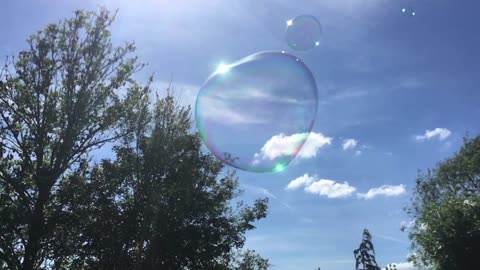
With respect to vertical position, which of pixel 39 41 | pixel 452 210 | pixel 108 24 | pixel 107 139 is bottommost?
pixel 452 210

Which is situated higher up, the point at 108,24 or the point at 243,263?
the point at 108,24

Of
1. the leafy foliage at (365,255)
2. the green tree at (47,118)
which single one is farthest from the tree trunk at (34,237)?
the leafy foliage at (365,255)

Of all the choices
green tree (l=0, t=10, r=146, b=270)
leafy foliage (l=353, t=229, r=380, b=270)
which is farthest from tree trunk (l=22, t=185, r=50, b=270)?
leafy foliage (l=353, t=229, r=380, b=270)

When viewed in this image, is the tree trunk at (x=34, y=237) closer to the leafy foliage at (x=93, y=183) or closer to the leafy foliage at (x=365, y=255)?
the leafy foliage at (x=93, y=183)

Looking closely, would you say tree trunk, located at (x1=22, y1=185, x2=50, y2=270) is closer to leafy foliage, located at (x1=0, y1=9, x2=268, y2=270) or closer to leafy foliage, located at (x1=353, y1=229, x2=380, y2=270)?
leafy foliage, located at (x1=0, y1=9, x2=268, y2=270)

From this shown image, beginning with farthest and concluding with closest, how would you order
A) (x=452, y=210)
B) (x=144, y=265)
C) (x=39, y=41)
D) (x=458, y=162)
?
(x=458, y=162) < (x=452, y=210) < (x=39, y=41) < (x=144, y=265)

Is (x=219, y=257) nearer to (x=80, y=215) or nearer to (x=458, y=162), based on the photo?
(x=80, y=215)

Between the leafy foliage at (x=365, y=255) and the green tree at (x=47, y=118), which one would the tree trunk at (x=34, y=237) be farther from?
the leafy foliage at (x=365, y=255)

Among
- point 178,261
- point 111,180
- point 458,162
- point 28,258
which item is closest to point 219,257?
point 178,261

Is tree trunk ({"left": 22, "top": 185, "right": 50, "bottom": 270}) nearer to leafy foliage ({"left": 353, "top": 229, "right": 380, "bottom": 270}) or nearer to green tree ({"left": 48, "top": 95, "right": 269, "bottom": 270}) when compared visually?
green tree ({"left": 48, "top": 95, "right": 269, "bottom": 270})

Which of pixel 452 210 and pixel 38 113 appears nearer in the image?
pixel 38 113

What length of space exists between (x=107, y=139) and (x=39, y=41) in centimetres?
485

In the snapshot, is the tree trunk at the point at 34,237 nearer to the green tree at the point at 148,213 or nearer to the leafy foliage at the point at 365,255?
the green tree at the point at 148,213

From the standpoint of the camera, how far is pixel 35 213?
18.0m
